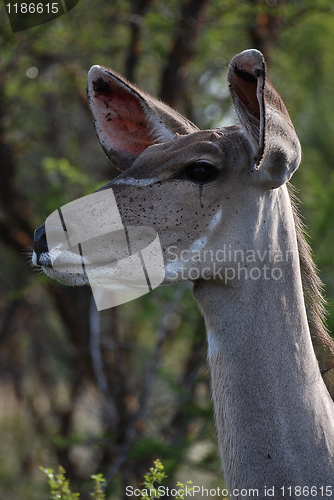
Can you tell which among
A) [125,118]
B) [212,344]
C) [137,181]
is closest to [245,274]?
[212,344]

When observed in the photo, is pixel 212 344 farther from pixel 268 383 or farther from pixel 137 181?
pixel 137 181

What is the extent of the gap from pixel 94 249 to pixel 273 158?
0.99m

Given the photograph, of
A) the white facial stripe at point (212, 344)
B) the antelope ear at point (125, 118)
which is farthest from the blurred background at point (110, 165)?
the white facial stripe at point (212, 344)

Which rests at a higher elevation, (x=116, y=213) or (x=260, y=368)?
(x=116, y=213)

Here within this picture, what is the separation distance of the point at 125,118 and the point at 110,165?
5526mm

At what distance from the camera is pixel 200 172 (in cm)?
278

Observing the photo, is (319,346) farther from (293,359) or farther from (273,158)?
(273,158)

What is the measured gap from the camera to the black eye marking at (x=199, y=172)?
2.77 metres

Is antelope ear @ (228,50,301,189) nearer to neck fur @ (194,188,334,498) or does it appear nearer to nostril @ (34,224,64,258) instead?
neck fur @ (194,188,334,498)

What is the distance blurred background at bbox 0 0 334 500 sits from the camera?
25.2 ft

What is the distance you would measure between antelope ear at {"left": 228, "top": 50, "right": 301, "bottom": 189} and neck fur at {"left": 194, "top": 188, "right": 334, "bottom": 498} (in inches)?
10.8

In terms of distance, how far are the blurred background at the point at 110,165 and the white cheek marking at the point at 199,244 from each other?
3474mm

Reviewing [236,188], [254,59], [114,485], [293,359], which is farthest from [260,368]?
[114,485]

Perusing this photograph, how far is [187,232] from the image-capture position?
2770mm
